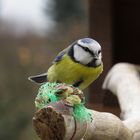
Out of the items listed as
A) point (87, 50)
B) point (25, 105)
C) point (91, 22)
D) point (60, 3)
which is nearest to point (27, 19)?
point (60, 3)

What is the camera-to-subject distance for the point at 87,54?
1539 millimetres

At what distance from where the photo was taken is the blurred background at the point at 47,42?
6.43ft

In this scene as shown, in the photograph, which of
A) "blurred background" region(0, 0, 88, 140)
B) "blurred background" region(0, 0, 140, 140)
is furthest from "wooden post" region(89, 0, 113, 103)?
"blurred background" region(0, 0, 88, 140)

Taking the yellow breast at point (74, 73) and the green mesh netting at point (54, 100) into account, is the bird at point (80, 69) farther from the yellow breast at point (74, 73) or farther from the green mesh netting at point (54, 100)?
the green mesh netting at point (54, 100)

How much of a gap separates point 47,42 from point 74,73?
4.14m

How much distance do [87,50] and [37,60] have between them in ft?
12.3

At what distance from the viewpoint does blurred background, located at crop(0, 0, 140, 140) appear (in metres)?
1.96

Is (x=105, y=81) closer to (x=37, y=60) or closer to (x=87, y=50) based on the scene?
(x=87, y=50)

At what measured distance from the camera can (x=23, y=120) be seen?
182 inches

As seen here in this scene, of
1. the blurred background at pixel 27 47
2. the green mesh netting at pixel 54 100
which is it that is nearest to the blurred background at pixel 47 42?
the blurred background at pixel 27 47

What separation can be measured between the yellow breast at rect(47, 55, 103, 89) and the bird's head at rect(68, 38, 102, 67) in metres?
0.01

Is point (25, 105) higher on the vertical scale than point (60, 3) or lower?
lower

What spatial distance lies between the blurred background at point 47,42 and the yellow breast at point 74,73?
0.96 ft

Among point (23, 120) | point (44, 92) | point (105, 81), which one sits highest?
point (44, 92)
